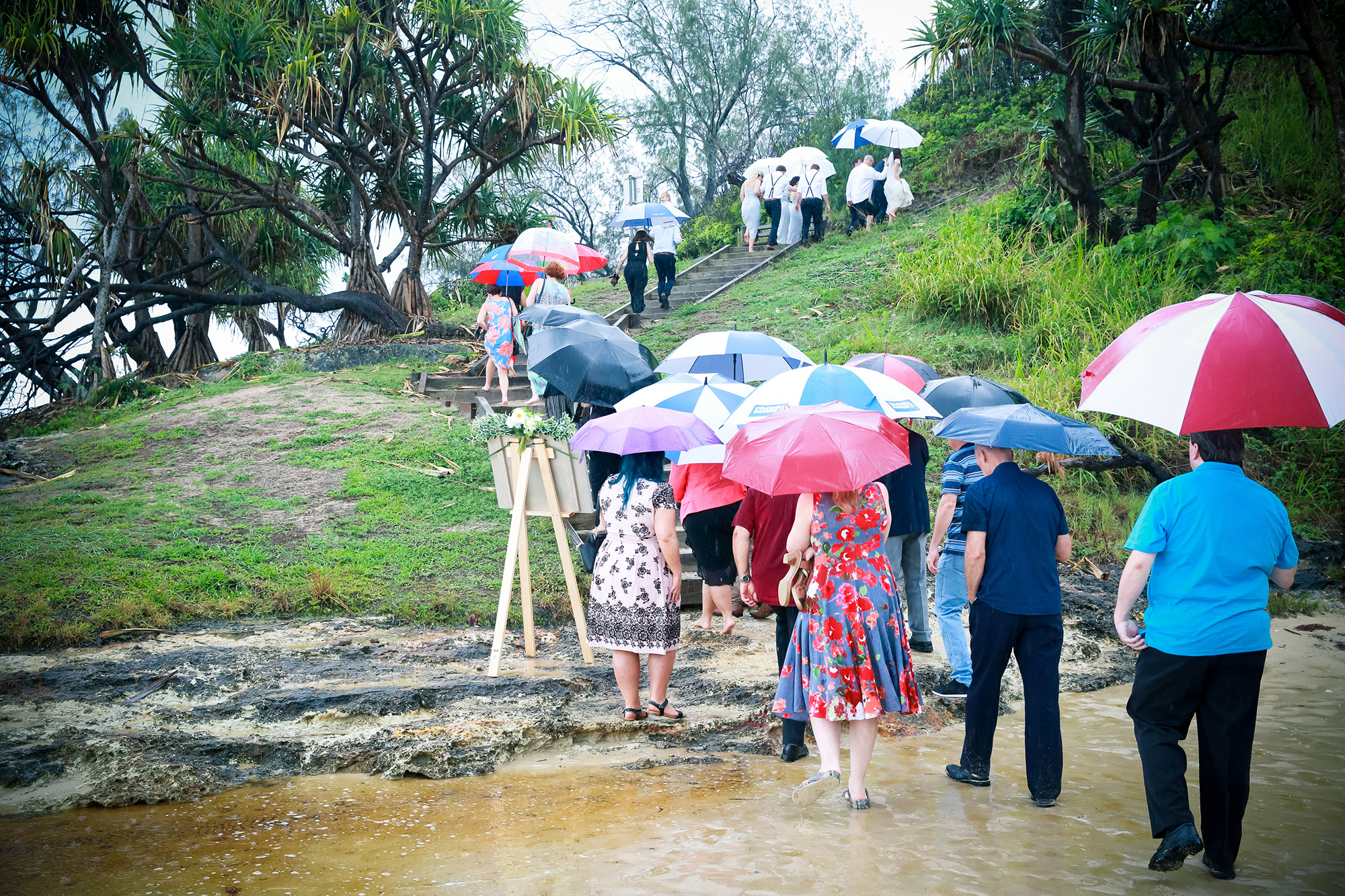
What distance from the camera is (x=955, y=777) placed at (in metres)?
4.79

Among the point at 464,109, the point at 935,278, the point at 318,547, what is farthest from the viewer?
the point at 464,109

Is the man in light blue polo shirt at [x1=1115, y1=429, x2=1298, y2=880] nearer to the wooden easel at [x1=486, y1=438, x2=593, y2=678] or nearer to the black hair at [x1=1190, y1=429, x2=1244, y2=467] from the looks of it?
the black hair at [x1=1190, y1=429, x2=1244, y2=467]

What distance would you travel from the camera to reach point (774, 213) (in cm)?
2133

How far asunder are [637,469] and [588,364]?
1298 mm

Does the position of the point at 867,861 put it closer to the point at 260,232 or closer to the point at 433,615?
the point at 433,615

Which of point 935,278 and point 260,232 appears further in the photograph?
point 260,232

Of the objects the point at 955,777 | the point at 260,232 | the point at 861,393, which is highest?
the point at 260,232

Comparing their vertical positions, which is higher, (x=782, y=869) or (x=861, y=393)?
(x=861, y=393)

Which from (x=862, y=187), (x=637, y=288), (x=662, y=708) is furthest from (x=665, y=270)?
A: (x=662, y=708)

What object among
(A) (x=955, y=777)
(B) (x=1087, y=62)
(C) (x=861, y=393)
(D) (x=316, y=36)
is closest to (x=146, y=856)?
(A) (x=955, y=777)

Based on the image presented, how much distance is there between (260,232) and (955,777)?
2004 centimetres

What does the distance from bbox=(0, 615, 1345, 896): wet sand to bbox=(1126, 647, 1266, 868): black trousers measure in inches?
9.0

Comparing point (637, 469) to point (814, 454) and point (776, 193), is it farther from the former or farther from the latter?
point (776, 193)

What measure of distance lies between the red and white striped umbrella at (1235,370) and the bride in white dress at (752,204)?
58.3ft
